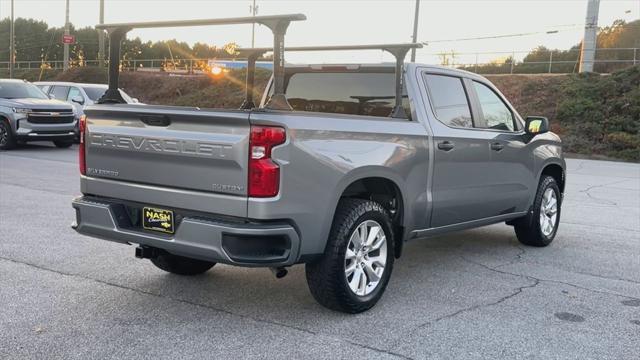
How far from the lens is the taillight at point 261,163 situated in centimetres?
378

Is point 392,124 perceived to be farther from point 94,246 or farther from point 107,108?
point 94,246

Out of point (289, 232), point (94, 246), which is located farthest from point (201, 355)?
point (94, 246)

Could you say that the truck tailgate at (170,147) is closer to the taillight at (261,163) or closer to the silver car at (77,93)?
the taillight at (261,163)

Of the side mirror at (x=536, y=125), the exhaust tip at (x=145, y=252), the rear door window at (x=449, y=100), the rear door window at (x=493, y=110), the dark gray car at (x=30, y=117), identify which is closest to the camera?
the exhaust tip at (x=145, y=252)

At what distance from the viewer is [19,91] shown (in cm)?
1688

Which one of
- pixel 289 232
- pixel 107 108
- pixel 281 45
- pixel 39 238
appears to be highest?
pixel 281 45

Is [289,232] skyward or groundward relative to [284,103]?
groundward

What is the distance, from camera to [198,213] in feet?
13.1

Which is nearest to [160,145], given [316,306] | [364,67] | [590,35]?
[316,306]

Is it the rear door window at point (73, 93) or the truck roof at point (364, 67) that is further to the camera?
the rear door window at point (73, 93)

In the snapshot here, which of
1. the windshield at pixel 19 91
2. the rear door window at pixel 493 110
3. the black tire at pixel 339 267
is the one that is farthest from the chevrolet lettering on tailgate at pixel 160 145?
the windshield at pixel 19 91

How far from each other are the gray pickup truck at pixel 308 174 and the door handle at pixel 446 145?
2 cm

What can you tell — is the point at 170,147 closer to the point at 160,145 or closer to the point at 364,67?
the point at 160,145

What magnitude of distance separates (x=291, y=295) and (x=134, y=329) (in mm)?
1257
